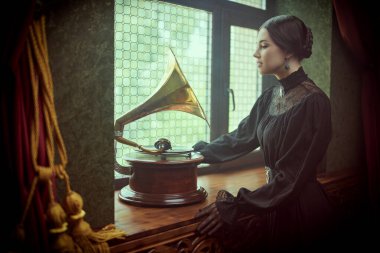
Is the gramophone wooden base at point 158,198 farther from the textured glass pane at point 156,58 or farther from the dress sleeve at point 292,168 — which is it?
the textured glass pane at point 156,58

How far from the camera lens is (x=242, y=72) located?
2.70 m

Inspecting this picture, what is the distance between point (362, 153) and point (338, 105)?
1.55 ft

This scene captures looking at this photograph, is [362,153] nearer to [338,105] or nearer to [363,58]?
[338,105]

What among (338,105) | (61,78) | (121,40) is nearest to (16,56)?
(61,78)

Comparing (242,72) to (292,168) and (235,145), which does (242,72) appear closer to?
(235,145)

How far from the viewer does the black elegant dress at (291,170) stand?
166 cm

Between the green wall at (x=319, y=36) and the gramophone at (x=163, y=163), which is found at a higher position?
the green wall at (x=319, y=36)

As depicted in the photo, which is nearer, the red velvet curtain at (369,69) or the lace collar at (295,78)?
the lace collar at (295,78)

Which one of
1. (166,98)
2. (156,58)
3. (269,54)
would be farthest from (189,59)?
(269,54)

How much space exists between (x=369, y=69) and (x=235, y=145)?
1106 mm

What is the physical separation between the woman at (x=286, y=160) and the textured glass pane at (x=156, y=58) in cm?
62

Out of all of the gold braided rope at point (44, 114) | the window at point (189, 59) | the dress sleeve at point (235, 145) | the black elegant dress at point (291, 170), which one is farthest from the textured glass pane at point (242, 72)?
the gold braided rope at point (44, 114)

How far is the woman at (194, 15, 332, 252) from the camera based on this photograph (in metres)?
1.66

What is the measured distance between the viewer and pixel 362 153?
2742mm
